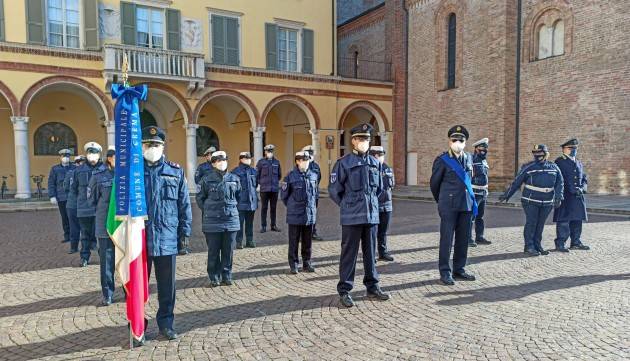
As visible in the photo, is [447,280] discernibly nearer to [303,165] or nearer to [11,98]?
[303,165]

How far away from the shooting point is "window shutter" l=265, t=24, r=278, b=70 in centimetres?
2155

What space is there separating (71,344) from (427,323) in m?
3.33

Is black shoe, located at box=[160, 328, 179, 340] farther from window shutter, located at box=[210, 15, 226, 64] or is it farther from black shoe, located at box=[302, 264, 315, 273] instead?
window shutter, located at box=[210, 15, 226, 64]

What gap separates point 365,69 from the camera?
28875 mm

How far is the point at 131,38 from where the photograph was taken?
18609 mm

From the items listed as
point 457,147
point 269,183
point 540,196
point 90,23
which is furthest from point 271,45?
point 457,147

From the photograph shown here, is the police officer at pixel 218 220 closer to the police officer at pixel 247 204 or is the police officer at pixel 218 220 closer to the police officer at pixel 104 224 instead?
the police officer at pixel 104 224

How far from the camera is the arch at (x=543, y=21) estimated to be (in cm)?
1764

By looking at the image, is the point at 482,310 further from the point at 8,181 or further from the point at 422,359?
the point at 8,181

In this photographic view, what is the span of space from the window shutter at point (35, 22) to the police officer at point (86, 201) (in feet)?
40.4

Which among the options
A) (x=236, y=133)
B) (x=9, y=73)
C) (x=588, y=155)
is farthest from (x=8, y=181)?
(x=588, y=155)

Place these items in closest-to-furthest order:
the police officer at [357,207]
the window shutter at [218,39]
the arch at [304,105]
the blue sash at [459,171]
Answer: the police officer at [357,207], the blue sash at [459,171], the window shutter at [218,39], the arch at [304,105]

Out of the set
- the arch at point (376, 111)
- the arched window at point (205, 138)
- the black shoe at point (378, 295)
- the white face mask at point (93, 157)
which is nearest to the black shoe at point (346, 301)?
the black shoe at point (378, 295)

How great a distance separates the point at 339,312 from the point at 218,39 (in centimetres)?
1790
